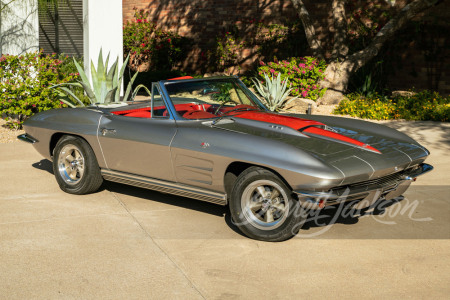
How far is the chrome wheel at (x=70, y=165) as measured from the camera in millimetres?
6109

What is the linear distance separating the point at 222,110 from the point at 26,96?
5160mm

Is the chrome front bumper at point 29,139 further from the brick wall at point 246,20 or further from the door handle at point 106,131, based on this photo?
the brick wall at point 246,20

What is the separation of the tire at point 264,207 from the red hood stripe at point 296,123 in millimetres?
754

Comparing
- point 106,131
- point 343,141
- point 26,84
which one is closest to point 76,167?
point 106,131

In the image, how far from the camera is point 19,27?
435 inches

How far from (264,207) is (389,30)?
9319mm

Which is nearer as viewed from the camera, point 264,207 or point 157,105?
point 264,207

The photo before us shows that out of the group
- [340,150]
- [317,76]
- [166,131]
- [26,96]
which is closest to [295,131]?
[340,150]

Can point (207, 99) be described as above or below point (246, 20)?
below

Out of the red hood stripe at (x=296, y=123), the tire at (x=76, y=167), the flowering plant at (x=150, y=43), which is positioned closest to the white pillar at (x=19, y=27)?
the tire at (x=76, y=167)

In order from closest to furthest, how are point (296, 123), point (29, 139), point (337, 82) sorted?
point (296, 123) < point (29, 139) < point (337, 82)

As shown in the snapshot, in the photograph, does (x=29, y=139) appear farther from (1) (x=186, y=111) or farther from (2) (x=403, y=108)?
(2) (x=403, y=108)

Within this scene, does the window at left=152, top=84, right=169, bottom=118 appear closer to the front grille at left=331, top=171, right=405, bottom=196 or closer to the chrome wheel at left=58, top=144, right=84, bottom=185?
the chrome wheel at left=58, top=144, right=84, bottom=185

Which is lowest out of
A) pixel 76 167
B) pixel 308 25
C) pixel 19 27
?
pixel 76 167
